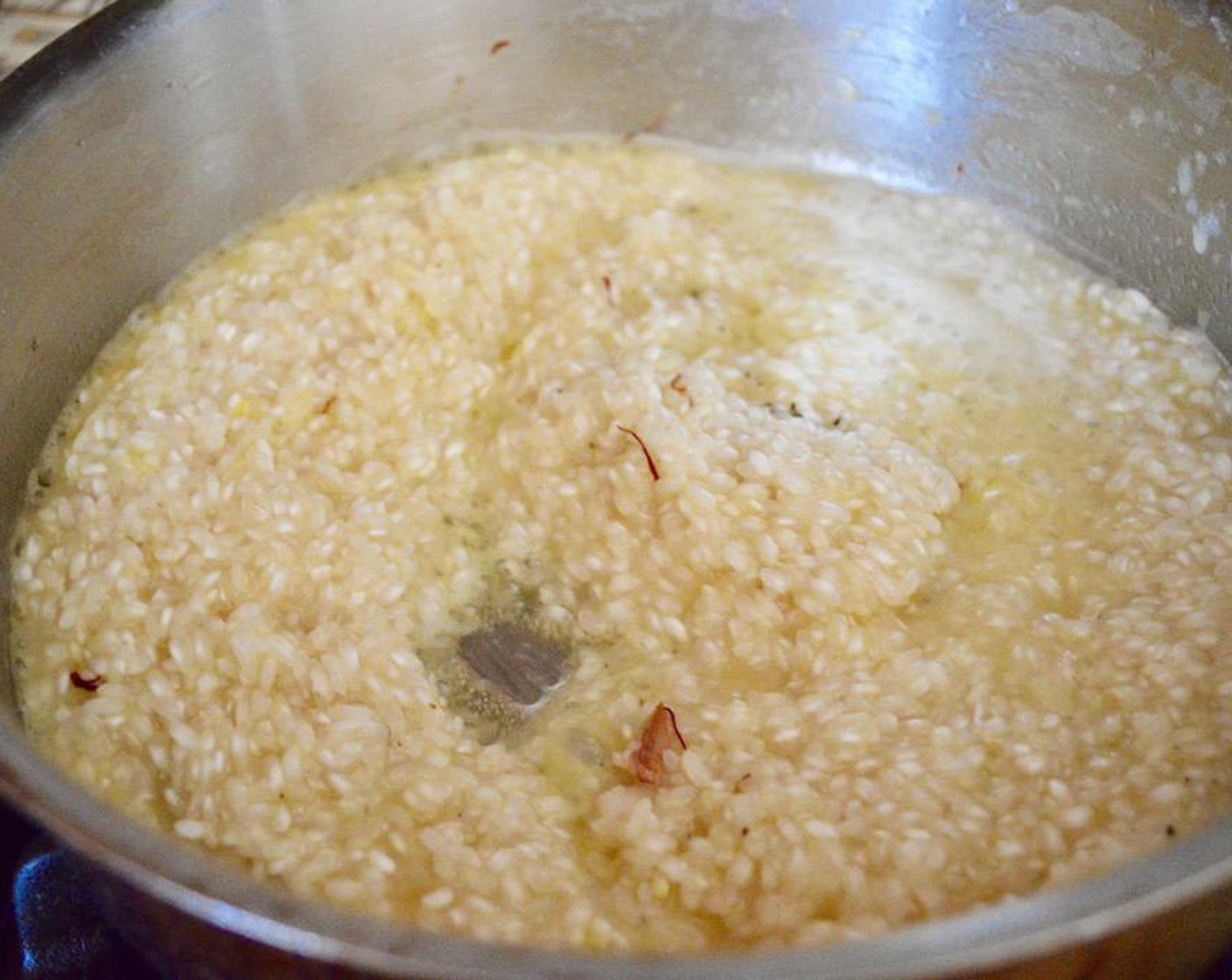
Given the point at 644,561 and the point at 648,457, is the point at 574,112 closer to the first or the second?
the point at 648,457

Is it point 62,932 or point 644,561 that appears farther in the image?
point 644,561

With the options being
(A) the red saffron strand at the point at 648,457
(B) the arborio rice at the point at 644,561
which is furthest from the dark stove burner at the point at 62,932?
(A) the red saffron strand at the point at 648,457

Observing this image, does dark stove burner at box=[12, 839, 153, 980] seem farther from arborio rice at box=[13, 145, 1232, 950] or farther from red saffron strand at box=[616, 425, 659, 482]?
red saffron strand at box=[616, 425, 659, 482]

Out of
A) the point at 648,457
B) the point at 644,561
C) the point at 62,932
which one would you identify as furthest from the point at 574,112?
the point at 62,932

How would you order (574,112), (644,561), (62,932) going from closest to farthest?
(62,932)
(644,561)
(574,112)

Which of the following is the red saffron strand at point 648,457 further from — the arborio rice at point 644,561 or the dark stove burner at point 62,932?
the dark stove burner at point 62,932

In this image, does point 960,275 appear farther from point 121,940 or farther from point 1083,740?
point 121,940

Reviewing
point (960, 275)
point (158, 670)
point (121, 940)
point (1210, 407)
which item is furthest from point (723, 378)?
point (121, 940)
